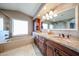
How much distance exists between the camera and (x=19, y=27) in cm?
188

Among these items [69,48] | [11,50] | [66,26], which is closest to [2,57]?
[11,50]

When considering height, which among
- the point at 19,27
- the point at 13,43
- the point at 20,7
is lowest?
the point at 13,43

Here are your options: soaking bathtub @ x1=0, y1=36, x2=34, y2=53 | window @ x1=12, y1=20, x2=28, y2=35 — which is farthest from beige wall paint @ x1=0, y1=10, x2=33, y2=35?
soaking bathtub @ x1=0, y1=36, x2=34, y2=53

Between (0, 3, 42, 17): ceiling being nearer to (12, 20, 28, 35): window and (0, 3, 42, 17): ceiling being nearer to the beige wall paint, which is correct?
the beige wall paint

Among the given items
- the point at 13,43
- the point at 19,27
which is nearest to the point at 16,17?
the point at 19,27

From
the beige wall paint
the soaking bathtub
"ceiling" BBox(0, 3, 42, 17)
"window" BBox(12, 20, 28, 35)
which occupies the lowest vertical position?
the soaking bathtub

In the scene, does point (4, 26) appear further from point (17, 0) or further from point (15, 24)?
point (17, 0)

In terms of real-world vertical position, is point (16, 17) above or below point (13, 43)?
above

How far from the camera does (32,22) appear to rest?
202cm

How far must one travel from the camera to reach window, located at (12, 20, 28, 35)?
73.0 inches

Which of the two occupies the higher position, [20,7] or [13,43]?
[20,7]

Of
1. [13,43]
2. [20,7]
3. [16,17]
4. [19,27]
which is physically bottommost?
[13,43]

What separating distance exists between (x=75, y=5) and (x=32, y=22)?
0.93 m

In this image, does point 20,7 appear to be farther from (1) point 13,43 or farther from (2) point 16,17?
(1) point 13,43
